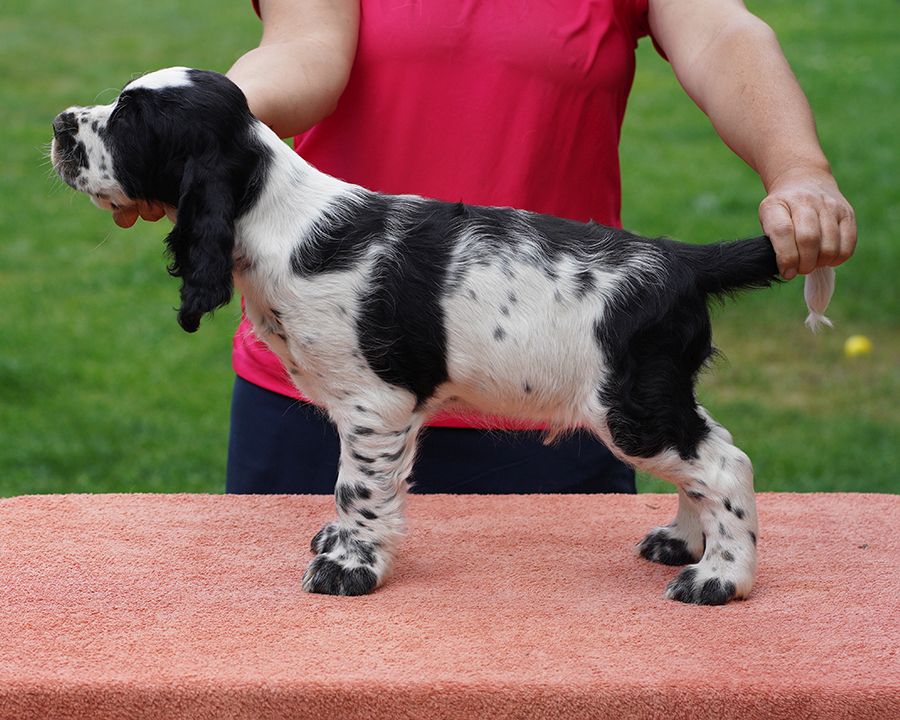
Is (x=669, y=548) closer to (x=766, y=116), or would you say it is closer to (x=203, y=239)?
(x=766, y=116)

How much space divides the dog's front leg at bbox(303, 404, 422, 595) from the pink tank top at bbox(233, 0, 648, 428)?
63cm

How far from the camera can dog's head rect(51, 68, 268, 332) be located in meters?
2.76

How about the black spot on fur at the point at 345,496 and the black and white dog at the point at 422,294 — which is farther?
the black spot on fur at the point at 345,496

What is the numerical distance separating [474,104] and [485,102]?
0.03 m

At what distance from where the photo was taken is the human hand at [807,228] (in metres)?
2.87

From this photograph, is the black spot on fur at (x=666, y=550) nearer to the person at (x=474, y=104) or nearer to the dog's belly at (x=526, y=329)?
the person at (x=474, y=104)

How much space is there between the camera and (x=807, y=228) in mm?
2855

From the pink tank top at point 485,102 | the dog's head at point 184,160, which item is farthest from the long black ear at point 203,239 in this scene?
the pink tank top at point 485,102

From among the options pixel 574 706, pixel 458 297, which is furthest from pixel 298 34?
pixel 574 706

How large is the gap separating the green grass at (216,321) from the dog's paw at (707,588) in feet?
1.57

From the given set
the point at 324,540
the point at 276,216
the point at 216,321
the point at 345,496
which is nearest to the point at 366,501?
the point at 345,496

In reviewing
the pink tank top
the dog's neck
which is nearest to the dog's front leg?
the dog's neck

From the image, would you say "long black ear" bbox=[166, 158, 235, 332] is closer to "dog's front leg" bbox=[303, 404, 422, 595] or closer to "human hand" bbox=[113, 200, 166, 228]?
"human hand" bbox=[113, 200, 166, 228]

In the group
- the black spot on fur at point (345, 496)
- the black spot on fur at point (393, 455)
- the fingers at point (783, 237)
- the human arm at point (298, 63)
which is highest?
the human arm at point (298, 63)
